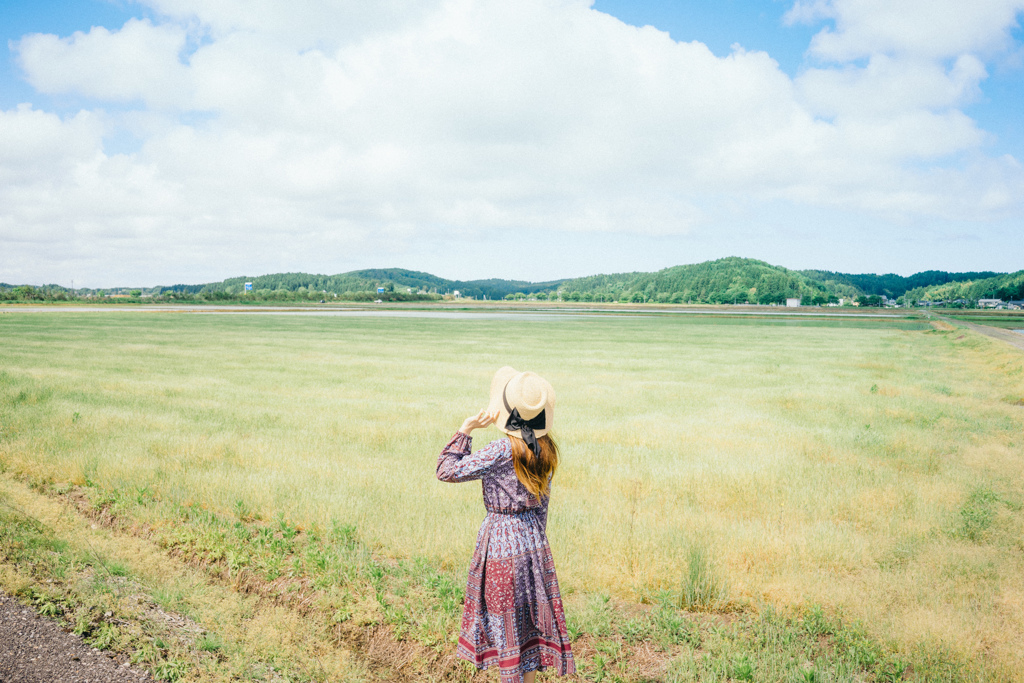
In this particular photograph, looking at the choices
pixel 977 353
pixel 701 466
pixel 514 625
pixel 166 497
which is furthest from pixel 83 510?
pixel 977 353

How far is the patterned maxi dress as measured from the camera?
374cm

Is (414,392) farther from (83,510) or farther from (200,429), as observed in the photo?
(83,510)

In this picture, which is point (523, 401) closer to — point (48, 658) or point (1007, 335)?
point (48, 658)

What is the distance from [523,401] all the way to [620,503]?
6.41 m

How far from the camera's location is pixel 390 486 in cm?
975

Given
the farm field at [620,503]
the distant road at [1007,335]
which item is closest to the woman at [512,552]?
the farm field at [620,503]

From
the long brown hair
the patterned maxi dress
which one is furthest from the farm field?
the long brown hair

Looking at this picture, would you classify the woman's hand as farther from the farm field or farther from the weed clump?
the weed clump

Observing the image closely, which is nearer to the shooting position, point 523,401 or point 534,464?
point 523,401

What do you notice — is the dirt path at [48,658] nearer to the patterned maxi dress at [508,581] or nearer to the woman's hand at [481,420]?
the patterned maxi dress at [508,581]

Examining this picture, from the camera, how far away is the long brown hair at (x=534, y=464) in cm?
365

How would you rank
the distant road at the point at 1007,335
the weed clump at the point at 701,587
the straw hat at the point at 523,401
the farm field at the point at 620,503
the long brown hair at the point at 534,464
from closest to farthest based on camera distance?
1. the straw hat at the point at 523,401
2. the long brown hair at the point at 534,464
3. the farm field at the point at 620,503
4. the weed clump at the point at 701,587
5. the distant road at the point at 1007,335

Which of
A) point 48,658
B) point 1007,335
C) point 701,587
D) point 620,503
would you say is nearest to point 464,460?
point 701,587

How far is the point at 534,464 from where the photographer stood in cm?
370
